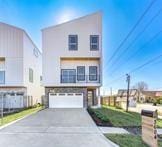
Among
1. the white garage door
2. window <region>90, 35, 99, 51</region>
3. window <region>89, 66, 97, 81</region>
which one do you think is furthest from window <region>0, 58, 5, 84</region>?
window <region>90, 35, 99, 51</region>

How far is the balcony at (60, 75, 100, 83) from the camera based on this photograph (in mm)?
28938

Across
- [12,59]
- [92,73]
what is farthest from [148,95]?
[12,59]

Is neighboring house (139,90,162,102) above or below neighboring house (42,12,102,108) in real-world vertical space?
below

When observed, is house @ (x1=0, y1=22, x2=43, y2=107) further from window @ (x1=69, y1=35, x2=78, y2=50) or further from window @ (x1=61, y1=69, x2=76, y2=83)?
window @ (x1=69, y1=35, x2=78, y2=50)

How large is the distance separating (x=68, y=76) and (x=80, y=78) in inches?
54.7

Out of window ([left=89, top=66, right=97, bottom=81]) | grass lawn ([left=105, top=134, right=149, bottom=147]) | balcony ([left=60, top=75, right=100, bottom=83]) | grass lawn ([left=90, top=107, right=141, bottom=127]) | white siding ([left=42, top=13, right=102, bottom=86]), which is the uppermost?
white siding ([left=42, top=13, right=102, bottom=86])

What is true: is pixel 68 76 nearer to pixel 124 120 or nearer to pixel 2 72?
pixel 2 72

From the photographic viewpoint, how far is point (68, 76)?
29.3m

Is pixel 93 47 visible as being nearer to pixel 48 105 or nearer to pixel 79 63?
pixel 79 63

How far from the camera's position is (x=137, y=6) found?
14.8 metres

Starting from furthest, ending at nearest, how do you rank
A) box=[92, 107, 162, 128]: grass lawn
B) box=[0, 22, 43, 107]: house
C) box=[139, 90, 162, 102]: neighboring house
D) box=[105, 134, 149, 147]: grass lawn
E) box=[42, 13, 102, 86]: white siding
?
box=[139, 90, 162, 102]: neighboring house < box=[0, 22, 43, 107]: house < box=[42, 13, 102, 86]: white siding < box=[92, 107, 162, 128]: grass lawn < box=[105, 134, 149, 147]: grass lawn

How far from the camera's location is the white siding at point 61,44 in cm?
2850

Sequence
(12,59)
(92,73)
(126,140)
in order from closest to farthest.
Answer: (126,140) < (12,59) < (92,73)

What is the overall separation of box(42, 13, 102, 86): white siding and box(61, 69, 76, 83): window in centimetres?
72
